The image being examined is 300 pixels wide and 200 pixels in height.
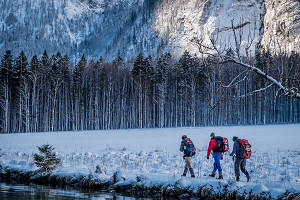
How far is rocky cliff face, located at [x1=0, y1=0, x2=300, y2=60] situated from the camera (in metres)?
75.5

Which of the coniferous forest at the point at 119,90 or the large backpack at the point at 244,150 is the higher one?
the coniferous forest at the point at 119,90

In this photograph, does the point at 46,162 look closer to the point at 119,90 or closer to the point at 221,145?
the point at 221,145

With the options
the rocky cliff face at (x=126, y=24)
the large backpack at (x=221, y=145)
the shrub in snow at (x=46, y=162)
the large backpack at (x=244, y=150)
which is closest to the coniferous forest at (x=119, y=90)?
the rocky cliff face at (x=126, y=24)

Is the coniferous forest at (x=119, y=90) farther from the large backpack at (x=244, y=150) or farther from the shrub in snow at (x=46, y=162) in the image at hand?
the large backpack at (x=244, y=150)

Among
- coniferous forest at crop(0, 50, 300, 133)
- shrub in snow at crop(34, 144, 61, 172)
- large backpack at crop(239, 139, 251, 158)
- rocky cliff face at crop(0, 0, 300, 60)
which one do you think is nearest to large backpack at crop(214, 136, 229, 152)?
large backpack at crop(239, 139, 251, 158)

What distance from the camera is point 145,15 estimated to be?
4924 inches

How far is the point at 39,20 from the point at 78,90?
14917cm

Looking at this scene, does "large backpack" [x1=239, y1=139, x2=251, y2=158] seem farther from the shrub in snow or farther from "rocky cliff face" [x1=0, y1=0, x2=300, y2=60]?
"rocky cliff face" [x1=0, y1=0, x2=300, y2=60]

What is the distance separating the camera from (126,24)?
136625 mm

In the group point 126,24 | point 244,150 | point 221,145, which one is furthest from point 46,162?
point 126,24

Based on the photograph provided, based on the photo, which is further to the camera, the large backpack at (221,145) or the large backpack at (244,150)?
the large backpack at (221,145)

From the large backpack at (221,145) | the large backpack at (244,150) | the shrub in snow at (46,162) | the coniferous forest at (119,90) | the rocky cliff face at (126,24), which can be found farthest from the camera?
the rocky cliff face at (126,24)

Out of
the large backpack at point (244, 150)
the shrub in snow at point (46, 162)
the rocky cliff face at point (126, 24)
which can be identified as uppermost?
the rocky cliff face at point (126, 24)

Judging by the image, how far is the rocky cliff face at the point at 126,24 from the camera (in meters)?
75.5
